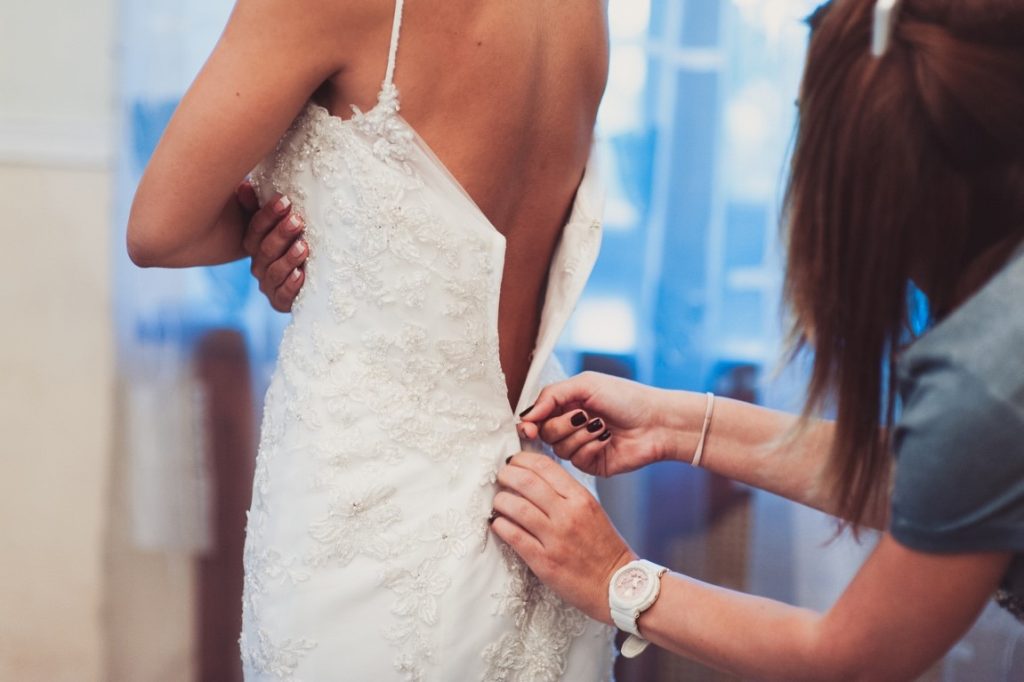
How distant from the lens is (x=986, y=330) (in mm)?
697

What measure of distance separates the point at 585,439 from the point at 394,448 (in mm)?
280

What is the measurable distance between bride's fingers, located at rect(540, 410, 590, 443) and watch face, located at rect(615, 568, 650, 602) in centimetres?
19

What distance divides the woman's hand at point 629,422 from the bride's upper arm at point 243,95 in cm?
46

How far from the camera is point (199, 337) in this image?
73.1 inches

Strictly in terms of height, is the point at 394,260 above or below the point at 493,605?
above

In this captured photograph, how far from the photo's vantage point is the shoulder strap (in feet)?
2.94

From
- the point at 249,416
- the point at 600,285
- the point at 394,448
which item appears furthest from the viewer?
the point at 249,416

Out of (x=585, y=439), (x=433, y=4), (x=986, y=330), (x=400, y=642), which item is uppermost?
(x=433, y=4)

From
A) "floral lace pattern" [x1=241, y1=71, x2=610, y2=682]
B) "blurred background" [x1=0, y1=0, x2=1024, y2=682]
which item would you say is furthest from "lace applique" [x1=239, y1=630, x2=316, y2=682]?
"blurred background" [x1=0, y1=0, x2=1024, y2=682]

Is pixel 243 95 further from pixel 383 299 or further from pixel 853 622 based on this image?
pixel 853 622

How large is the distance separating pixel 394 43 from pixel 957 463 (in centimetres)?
60

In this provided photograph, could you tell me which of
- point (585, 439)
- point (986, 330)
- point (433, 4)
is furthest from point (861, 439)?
point (433, 4)

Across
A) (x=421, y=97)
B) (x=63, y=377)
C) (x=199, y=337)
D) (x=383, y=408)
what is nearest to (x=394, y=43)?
(x=421, y=97)

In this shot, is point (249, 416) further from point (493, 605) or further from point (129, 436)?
point (493, 605)
